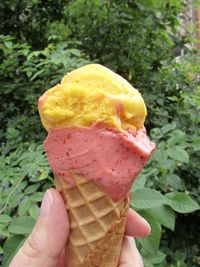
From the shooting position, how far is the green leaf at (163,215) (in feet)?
6.05

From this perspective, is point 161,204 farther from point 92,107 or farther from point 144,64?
point 144,64

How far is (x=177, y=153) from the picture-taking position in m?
2.23

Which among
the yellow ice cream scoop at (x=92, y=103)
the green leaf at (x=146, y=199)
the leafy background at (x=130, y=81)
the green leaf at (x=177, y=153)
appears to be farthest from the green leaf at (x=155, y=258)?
the yellow ice cream scoop at (x=92, y=103)

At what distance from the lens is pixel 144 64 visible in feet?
12.3

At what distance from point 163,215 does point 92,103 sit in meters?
0.73

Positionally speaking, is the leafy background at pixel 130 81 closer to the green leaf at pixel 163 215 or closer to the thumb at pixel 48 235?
the green leaf at pixel 163 215

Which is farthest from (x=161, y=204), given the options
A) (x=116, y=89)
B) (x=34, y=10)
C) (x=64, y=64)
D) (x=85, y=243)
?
(x=34, y=10)

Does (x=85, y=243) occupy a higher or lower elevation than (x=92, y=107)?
lower

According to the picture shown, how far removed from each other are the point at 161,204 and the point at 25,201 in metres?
0.53

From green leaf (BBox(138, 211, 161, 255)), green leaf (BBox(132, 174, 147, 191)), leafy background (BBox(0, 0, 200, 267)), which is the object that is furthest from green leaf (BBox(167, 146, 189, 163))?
green leaf (BBox(138, 211, 161, 255))

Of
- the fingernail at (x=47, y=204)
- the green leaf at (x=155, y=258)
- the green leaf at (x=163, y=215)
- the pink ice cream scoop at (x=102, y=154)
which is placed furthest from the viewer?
the green leaf at (x=155, y=258)

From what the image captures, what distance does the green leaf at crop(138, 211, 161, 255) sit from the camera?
181cm

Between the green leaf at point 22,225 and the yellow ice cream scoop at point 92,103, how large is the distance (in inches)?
19.9

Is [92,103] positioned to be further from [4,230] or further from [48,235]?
[4,230]
